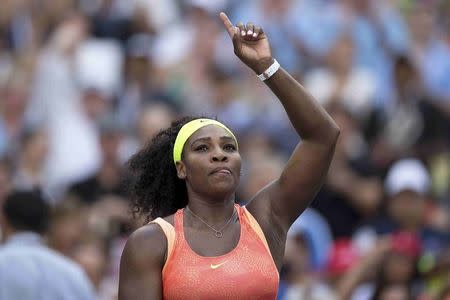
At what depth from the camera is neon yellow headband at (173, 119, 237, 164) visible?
5.92 meters

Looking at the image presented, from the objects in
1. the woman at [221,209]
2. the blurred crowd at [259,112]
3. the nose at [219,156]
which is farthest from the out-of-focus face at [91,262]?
the nose at [219,156]

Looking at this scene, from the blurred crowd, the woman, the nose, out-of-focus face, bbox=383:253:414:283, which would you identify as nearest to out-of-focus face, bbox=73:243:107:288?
the blurred crowd

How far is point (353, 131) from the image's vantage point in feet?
39.3

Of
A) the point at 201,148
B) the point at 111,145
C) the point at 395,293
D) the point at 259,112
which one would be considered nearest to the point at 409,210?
the point at 395,293

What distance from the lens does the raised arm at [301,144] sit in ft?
19.3

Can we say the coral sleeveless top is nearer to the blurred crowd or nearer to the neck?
the neck

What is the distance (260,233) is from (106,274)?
4.36m

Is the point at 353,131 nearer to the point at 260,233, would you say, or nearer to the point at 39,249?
the point at 39,249

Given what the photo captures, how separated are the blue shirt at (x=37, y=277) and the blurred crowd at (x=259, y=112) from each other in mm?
2461

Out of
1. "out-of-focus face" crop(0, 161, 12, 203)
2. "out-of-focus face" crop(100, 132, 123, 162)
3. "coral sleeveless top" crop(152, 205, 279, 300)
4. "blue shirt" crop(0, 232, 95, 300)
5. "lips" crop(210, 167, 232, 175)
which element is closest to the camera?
"coral sleeveless top" crop(152, 205, 279, 300)

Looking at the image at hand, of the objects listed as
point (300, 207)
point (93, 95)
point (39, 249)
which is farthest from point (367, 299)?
point (93, 95)

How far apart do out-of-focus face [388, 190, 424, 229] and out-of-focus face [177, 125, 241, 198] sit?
4356 mm

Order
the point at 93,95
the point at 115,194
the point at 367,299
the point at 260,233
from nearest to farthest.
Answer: the point at 260,233
the point at 367,299
the point at 115,194
the point at 93,95

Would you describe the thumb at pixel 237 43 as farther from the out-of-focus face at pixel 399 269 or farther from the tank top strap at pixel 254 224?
the out-of-focus face at pixel 399 269
